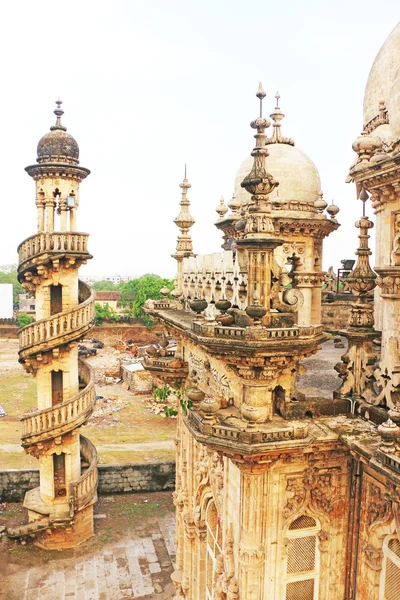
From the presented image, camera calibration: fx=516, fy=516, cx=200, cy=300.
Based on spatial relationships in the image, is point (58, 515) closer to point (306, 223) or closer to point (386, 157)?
point (306, 223)

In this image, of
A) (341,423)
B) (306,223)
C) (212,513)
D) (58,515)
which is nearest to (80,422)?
(58,515)

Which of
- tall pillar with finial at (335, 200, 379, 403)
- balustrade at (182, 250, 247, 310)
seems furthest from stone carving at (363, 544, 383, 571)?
balustrade at (182, 250, 247, 310)

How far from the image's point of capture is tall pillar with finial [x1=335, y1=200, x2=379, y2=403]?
1055 cm

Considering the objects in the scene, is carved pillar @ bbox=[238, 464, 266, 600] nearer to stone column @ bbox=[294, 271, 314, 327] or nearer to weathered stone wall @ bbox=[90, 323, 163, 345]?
stone column @ bbox=[294, 271, 314, 327]

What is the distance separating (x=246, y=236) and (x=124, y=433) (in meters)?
26.5

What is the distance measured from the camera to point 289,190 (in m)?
16.9

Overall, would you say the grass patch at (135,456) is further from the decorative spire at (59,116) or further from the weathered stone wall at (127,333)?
the weathered stone wall at (127,333)

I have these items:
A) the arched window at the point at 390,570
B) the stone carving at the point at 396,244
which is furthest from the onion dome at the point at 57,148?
the arched window at the point at 390,570

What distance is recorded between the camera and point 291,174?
55.3ft

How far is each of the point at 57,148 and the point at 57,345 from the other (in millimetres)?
7635

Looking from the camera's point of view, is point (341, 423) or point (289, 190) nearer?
point (341, 423)

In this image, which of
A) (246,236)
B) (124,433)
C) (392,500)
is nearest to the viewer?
(392,500)

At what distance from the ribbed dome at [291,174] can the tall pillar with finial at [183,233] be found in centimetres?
188

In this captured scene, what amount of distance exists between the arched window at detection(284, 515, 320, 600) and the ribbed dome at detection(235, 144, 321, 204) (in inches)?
402
